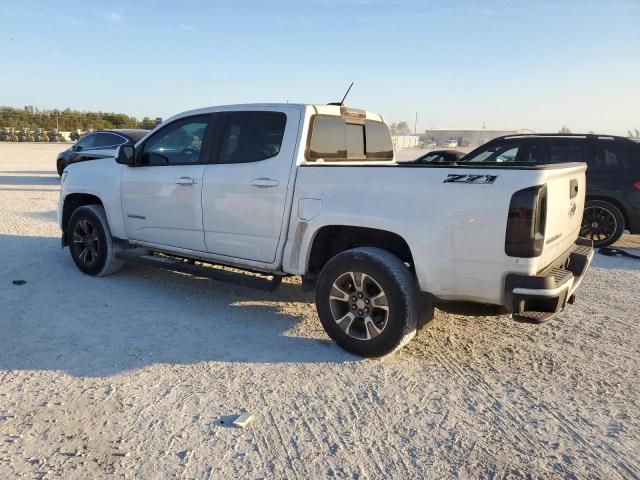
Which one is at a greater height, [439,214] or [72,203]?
[439,214]

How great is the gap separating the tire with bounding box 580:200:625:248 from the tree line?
4918cm

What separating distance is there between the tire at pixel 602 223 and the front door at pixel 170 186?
6204 mm

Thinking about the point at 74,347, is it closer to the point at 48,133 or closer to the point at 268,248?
the point at 268,248

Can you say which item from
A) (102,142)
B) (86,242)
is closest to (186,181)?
(86,242)

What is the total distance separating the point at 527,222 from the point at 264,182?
7.18ft

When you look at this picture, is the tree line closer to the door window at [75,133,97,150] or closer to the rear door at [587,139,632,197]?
the door window at [75,133,97,150]

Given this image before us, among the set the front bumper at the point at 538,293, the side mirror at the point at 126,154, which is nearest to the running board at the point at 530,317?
the front bumper at the point at 538,293

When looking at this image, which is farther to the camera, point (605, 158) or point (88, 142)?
point (88, 142)

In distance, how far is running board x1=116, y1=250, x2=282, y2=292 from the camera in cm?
468

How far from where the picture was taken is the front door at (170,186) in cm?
513

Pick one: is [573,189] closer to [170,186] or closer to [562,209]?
[562,209]

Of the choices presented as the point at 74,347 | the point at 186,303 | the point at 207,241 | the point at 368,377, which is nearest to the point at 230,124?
the point at 207,241

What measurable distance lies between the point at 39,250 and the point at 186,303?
10.7 ft

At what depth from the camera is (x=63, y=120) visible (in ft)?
176
